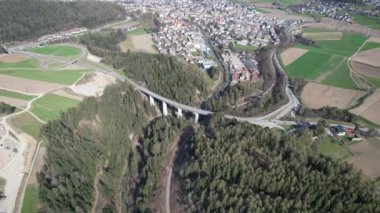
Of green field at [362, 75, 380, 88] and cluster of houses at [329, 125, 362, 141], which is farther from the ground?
cluster of houses at [329, 125, 362, 141]

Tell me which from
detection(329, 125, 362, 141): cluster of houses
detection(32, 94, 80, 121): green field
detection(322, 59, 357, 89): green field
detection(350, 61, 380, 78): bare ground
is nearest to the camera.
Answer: detection(329, 125, 362, 141): cluster of houses

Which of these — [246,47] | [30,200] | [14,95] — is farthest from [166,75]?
[30,200]

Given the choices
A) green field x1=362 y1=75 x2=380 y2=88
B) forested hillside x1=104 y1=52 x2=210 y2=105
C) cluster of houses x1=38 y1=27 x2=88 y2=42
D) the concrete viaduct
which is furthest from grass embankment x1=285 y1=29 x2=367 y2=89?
cluster of houses x1=38 y1=27 x2=88 y2=42

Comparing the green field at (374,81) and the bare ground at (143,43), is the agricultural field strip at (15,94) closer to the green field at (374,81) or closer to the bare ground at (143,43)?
the bare ground at (143,43)

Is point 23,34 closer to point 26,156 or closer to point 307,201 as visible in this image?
point 26,156

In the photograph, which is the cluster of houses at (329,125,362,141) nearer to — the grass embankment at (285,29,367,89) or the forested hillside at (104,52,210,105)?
the grass embankment at (285,29,367,89)

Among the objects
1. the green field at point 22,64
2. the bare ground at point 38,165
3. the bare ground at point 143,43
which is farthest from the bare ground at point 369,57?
the green field at point 22,64
